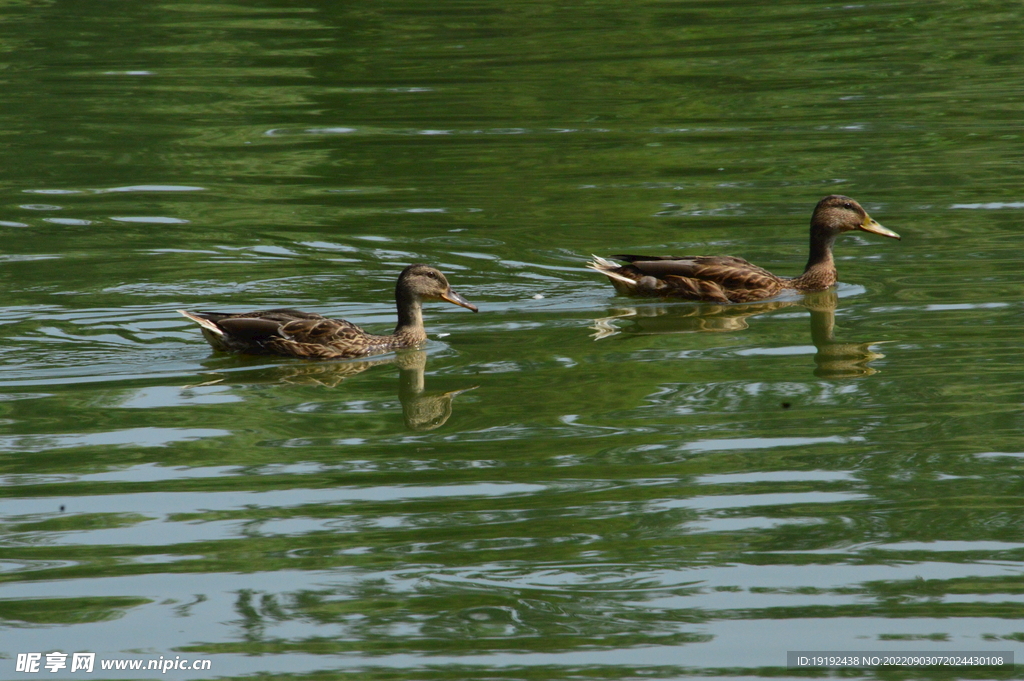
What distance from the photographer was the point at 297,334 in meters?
9.29

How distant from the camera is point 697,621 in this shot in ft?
18.3

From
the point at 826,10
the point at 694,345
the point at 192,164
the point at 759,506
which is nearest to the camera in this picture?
the point at 759,506

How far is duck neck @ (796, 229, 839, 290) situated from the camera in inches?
427

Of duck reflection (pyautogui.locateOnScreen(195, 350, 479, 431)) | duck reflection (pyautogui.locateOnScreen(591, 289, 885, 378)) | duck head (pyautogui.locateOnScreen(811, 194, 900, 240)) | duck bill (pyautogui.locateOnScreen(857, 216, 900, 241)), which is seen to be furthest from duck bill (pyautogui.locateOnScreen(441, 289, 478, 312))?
duck bill (pyautogui.locateOnScreen(857, 216, 900, 241))

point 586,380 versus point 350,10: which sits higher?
point 350,10

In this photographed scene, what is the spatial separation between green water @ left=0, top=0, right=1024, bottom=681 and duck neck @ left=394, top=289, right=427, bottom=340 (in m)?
0.38

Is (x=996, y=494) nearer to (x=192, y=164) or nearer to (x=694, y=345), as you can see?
(x=694, y=345)

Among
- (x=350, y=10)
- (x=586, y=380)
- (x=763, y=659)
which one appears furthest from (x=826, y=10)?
(x=763, y=659)

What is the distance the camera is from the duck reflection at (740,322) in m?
9.02

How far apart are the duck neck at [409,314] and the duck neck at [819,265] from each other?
9.50 feet

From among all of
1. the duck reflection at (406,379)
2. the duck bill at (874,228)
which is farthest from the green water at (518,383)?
the duck bill at (874,228)

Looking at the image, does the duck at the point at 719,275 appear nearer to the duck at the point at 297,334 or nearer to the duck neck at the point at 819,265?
the duck neck at the point at 819,265

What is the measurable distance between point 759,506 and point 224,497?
2402 millimetres

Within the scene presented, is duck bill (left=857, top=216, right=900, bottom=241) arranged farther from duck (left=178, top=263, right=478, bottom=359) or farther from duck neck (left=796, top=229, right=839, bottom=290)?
duck (left=178, top=263, right=478, bottom=359)
